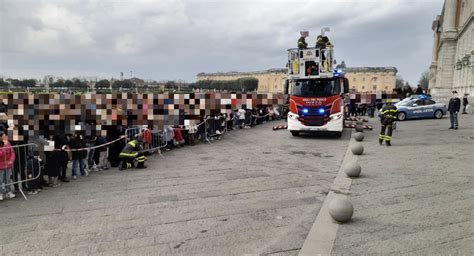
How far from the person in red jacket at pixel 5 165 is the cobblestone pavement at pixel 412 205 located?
639cm

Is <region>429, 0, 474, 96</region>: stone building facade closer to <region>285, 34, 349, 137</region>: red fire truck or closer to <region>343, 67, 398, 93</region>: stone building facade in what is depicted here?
<region>285, 34, 349, 137</region>: red fire truck

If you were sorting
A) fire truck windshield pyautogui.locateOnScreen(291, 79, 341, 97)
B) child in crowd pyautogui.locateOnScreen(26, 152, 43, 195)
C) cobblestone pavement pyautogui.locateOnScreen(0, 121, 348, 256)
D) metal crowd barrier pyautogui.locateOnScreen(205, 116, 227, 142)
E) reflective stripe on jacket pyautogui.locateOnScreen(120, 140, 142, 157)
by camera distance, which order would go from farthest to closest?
fire truck windshield pyautogui.locateOnScreen(291, 79, 341, 97) → metal crowd barrier pyautogui.locateOnScreen(205, 116, 227, 142) → reflective stripe on jacket pyautogui.locateOnScreen(120, 140, 142, 157) → child in crowd pyautogui.locateOnScreen(26, 152, 43, 195) → cobblestone pavement pyautogui.locateOnScreen(0, 121, 348, 256)

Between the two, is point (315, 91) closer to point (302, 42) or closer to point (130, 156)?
point (302, 42)

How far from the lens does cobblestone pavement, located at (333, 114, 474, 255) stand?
4676 millimetres

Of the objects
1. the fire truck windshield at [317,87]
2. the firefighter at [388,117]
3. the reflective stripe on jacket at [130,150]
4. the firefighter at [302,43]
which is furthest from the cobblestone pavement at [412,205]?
the firefighter at [302,43]

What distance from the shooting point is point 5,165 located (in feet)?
22.4

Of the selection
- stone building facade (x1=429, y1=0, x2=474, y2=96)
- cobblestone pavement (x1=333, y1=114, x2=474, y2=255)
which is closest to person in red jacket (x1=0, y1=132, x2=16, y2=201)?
cobblestone pavement (x1=333, y1=114, x2=474, y2=255)

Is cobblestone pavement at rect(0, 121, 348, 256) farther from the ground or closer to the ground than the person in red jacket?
closer to the ground

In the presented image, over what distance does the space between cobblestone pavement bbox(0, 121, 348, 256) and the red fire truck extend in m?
5.20

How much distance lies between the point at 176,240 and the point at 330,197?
3392 millimetres

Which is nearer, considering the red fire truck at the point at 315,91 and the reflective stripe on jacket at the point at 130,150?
the reflective stripe on jacket at the point at 130,150

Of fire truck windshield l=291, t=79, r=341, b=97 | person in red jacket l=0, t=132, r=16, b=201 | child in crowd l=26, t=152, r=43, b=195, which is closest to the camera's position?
person in red jacket l=0, t=132, r=16, b=201

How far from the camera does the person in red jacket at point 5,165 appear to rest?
6770 mm

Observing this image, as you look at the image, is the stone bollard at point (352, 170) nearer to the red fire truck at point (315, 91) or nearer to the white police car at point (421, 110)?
the red fire truck at point (315, 91)
